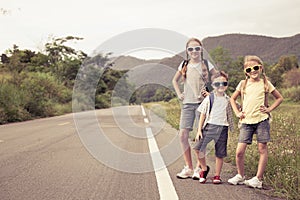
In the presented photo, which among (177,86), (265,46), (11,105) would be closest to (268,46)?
(265,46)

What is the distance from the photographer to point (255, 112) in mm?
4926

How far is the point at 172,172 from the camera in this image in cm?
565

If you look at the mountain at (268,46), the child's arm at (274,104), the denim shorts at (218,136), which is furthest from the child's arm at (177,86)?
the mountain at (268,46)

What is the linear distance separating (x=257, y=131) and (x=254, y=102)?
0.39 m

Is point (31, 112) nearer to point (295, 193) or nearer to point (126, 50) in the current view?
point (126, 50)

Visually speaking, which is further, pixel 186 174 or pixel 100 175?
pixel 100 175

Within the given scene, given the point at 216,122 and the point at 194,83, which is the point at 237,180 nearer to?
the point at 216,122

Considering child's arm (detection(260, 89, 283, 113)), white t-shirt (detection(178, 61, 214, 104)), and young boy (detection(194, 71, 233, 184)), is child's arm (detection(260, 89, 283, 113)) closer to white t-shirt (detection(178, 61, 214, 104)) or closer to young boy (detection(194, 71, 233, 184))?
young boy (detection(194, 71, 233, 184))

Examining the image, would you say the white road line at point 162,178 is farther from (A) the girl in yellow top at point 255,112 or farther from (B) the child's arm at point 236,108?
(B) the child's arm at point 236,108

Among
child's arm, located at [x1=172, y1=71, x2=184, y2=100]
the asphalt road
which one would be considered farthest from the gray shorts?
the asphalt road

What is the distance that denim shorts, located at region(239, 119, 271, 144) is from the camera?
4836mm

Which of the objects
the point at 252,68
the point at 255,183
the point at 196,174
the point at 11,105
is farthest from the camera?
the point at 11,105

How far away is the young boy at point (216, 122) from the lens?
16.8 feet

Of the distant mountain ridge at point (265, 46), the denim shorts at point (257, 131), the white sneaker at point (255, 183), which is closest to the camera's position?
the white sneaker at point (255, 183)
